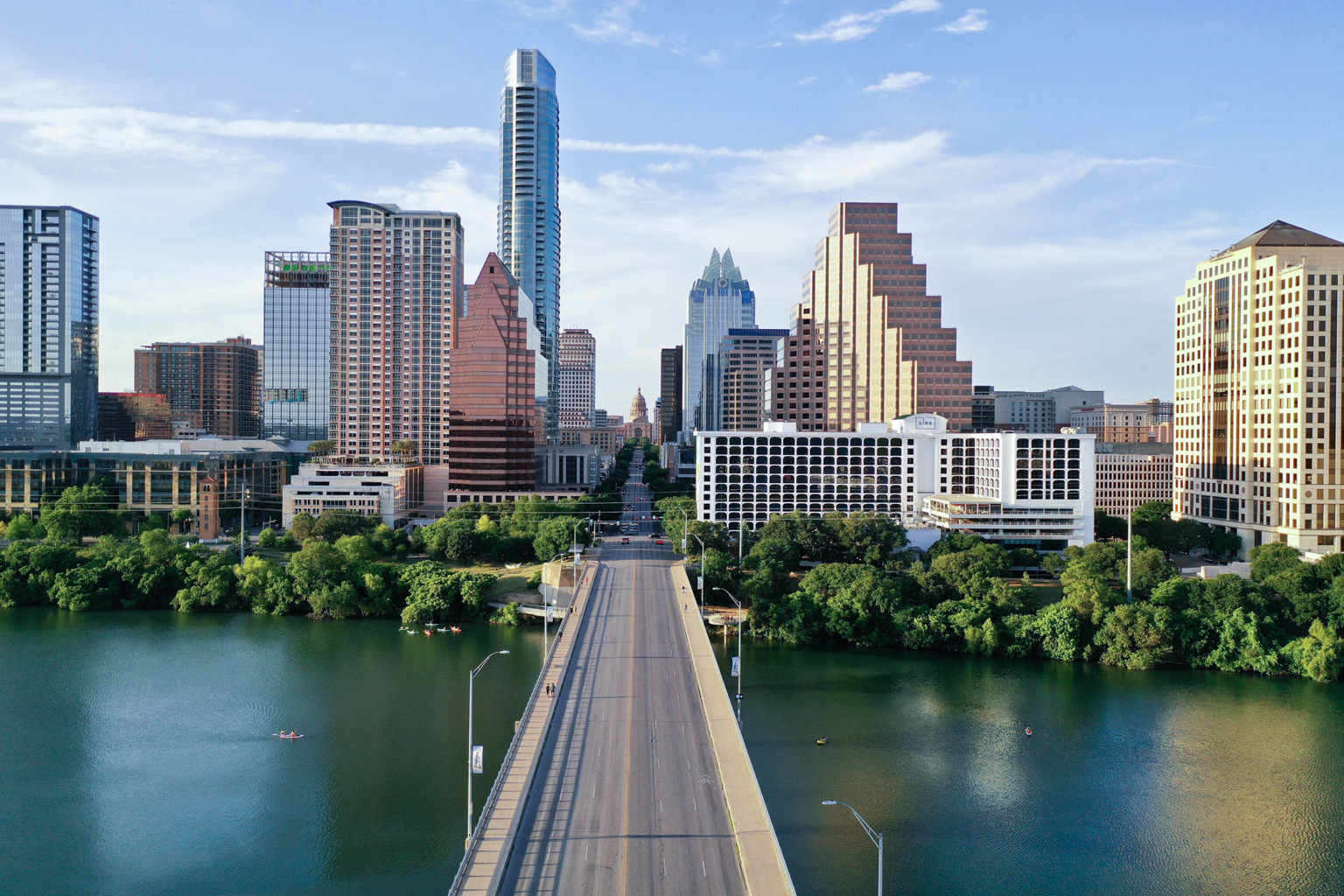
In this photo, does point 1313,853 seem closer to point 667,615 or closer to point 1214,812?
point 1214,812

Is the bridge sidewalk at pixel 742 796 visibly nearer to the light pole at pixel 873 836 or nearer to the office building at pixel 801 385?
the light pole at pixel 873 836

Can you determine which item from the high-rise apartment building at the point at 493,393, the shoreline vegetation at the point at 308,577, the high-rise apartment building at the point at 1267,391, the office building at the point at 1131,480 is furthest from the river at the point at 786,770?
the office building at the point at 1131,480

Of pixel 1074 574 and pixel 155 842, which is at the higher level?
pixel 1074 574

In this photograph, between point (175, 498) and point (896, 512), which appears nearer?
point (896, 512)

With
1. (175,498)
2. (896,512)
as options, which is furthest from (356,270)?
(896,512)

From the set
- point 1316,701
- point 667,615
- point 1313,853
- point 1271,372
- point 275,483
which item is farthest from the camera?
point 275,483

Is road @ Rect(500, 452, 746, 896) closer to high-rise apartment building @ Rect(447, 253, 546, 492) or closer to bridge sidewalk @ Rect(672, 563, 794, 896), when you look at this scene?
bridge sidewalk @ Rect(672, 563, 794, 896)

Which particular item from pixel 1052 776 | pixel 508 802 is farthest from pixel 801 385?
pixel 508 802

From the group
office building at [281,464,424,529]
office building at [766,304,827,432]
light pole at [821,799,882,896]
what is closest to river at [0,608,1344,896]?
light pole at [821,799,882,896]
